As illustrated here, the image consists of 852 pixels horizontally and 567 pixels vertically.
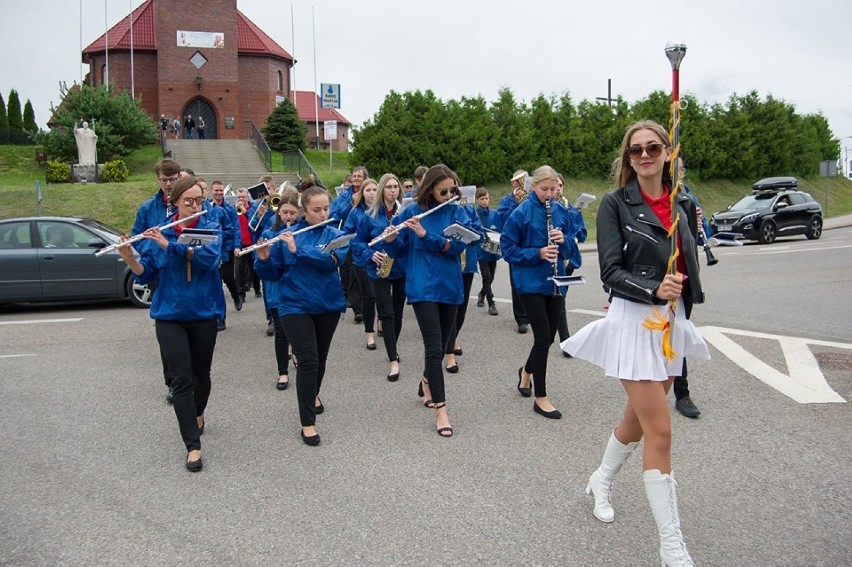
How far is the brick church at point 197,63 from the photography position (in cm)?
4422

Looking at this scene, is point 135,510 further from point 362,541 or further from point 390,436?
point 390,436

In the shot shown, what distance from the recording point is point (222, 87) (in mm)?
45656

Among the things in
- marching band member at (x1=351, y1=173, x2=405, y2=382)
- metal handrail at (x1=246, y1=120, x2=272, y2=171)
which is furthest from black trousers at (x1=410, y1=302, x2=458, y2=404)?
metal handrail at (x1=246, y1=120, x2=272, y2=171)

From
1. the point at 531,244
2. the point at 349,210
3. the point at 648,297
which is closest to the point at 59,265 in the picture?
the point at 349,210

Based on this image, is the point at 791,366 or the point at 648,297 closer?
the point at 648,297

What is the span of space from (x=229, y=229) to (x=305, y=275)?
438cm

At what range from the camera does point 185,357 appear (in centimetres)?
503

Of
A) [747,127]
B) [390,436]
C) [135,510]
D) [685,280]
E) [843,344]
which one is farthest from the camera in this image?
[747,127]

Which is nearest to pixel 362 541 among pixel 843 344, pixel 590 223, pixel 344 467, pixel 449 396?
pixel 344 467

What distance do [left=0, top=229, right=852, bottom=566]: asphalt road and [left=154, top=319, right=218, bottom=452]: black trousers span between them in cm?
26

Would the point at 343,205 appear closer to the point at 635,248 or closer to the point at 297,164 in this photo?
the point at 635,248

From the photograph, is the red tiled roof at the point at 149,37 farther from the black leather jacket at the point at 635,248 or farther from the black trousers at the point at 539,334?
the black leather jacket at the point at 635,248

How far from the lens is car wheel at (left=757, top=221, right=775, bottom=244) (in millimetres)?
23470

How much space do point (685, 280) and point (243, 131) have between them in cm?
4630
